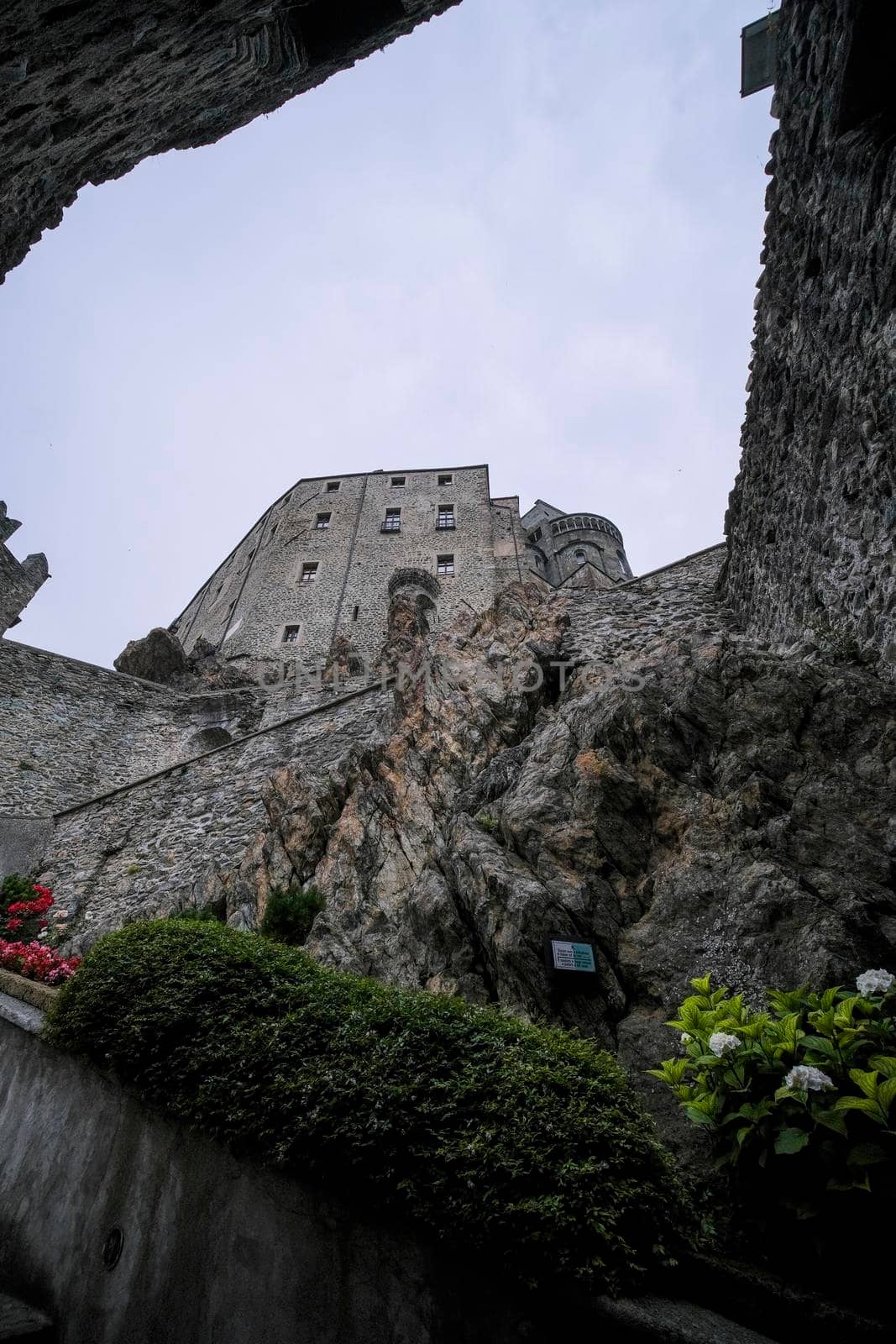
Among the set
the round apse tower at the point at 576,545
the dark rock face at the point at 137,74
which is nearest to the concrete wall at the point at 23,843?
the dark rock face at the point at 137,74

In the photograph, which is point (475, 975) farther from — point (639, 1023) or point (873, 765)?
point (873, 765)

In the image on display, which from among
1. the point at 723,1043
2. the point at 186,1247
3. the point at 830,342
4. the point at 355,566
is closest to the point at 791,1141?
the point at 723,1043

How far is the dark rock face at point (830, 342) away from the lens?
5.26 meters

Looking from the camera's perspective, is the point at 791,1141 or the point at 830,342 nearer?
the point at 791,1141

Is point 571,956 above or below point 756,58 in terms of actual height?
below

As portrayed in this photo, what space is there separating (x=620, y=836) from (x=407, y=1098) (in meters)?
3.39

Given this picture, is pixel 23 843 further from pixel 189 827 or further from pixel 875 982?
pixel 875 982

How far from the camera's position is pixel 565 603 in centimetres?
1179

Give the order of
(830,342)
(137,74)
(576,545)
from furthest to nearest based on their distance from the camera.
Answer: (576,545) → (830,342) → (137,74)

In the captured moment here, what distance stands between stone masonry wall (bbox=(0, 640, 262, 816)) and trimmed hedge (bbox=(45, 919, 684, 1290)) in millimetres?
11995

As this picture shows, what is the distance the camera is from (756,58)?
8578 mm

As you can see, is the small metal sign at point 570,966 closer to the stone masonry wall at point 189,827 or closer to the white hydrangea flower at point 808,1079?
the white hydrangea flower at point 808,1079

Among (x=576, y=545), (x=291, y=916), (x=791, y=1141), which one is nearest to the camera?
(x=791, y=1141)

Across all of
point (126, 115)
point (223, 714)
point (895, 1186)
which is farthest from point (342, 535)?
point (895, 1186)
